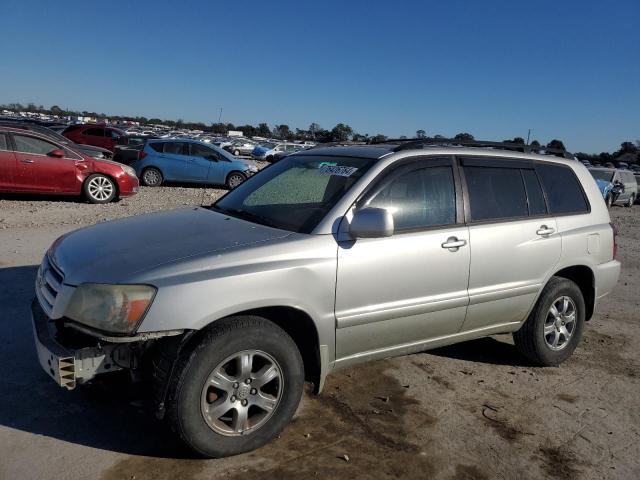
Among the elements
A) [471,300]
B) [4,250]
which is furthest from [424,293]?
[4,250]

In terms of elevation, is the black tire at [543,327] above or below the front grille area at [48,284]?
below

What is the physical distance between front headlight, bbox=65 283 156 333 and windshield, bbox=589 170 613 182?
76.4 feet

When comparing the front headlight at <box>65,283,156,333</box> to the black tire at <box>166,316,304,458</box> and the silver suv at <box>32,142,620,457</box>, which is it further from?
the black tire at <box>166,316,304,458</box>

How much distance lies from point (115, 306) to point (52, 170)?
9.99 metres

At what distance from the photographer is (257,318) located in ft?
10.2

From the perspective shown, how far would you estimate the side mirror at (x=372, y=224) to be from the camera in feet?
10.9

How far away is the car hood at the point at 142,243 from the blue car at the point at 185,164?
12.6 metres

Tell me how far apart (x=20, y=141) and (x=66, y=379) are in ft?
33.0

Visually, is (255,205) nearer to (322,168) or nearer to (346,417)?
(322,168)

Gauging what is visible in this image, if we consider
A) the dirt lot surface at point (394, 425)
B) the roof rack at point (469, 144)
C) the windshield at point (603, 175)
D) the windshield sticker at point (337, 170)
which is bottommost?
the dirt lot surface at point (394, 425)

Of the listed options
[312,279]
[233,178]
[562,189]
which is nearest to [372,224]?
[312,279]

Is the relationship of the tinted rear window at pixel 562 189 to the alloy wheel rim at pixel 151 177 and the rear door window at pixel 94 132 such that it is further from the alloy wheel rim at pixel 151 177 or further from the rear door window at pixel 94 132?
the rear door window at pixel 94 132

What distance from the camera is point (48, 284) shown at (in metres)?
3.24

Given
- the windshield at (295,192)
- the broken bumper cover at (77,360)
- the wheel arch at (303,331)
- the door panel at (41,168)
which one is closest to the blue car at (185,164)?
the door panel at (41,168)
